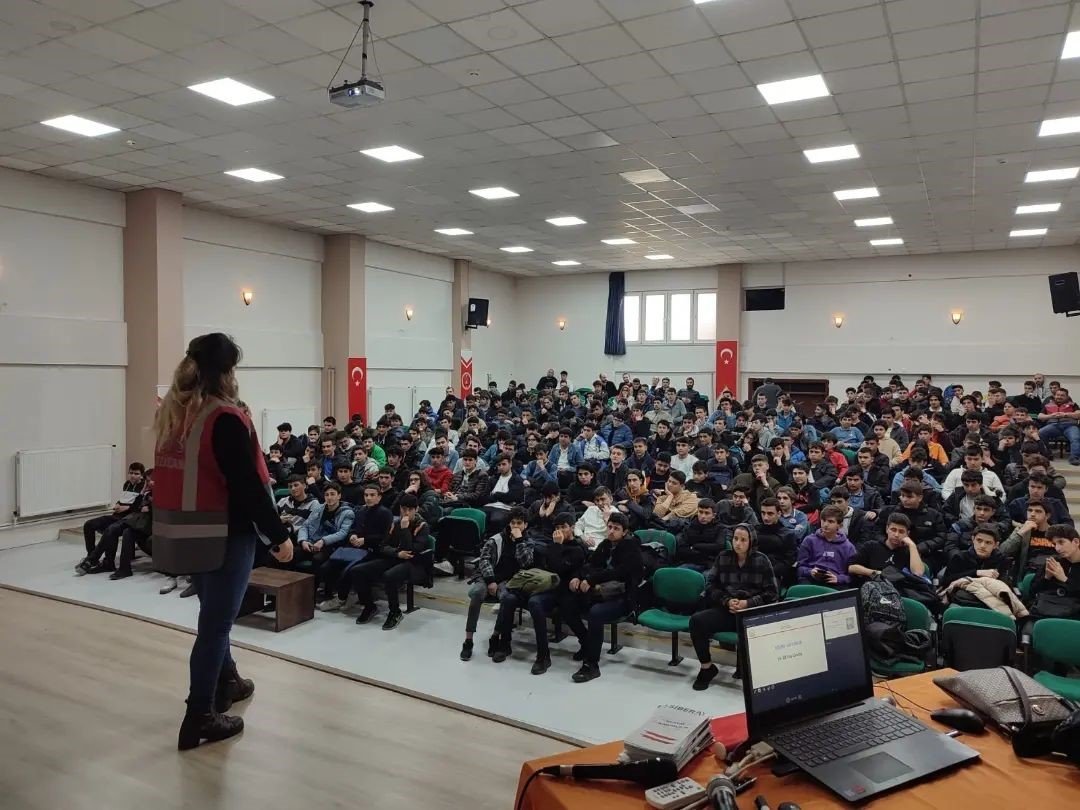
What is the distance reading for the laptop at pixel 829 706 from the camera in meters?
1.67

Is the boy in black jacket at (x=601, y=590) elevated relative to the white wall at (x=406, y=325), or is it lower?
lower

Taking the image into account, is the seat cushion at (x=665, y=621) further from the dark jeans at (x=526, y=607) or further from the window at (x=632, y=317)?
the window at (x=632, y=317)

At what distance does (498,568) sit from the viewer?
18.6ft

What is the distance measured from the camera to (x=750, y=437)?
8.82 m

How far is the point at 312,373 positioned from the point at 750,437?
775 cm

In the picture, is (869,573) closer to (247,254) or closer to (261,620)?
(261,620)

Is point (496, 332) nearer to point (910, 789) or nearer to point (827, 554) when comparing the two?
point (827, 554)

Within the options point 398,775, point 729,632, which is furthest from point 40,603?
point 729,632

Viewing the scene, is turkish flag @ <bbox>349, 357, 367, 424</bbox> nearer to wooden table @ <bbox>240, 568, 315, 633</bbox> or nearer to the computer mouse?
wooden table @ <bbox>240, 568, 315, 633</bbox>

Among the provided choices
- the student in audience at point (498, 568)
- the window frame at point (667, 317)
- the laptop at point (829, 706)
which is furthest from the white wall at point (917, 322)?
the laptop at point (829, 706)

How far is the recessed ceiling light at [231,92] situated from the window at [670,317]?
12011 millimetres

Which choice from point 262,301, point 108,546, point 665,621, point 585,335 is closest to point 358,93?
point 665,621

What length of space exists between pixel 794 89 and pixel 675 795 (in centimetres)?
602

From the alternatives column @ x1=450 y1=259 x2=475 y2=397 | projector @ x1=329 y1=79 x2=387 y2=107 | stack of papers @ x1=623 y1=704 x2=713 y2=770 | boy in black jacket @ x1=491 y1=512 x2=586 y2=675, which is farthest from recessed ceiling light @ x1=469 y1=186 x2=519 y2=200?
stack of papers @ x1=623 y1=704 x2=713 y2=770
